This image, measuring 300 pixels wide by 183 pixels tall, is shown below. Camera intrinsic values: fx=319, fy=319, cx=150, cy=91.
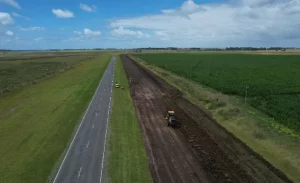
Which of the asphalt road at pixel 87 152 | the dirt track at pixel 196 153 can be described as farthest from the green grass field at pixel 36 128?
the dirt track at pixel 196 153

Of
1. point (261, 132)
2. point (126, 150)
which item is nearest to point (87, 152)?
point (126, 150)

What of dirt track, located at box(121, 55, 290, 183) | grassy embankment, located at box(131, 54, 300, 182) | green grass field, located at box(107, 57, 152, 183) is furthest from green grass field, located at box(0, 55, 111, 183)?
grassy embankment, located at box(131, 54, 300, 182)

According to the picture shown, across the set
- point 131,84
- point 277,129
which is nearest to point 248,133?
point 277,129

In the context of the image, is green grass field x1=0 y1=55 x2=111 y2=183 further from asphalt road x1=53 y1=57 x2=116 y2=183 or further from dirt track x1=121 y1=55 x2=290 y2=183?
dirt track x1=121 y1=55 x2=290 y2=183

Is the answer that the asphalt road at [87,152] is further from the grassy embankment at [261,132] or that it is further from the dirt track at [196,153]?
the grassy embankment at [261,132]

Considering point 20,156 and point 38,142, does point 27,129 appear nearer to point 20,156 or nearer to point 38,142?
point 38,142
